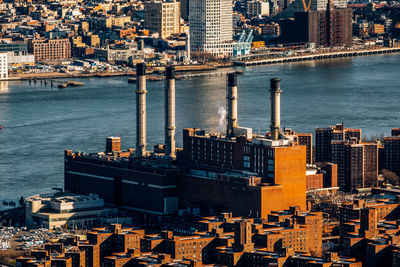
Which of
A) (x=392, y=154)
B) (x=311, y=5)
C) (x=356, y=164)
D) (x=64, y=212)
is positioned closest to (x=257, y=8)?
(x=311, y=5)

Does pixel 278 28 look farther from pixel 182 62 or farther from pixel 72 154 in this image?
pixel 72 154

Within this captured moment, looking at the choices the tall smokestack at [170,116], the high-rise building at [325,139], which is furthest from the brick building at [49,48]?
the tall smokestack at [170,116]

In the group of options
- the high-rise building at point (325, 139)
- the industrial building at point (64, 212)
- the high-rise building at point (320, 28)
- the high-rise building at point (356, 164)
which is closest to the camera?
the industrial building at point (64, 212)

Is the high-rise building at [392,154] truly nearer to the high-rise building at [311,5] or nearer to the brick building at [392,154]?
the brick building at [392,154]

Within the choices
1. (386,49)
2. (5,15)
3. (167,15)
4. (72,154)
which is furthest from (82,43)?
(72,154)

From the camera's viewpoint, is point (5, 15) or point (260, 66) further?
point (5, 15)

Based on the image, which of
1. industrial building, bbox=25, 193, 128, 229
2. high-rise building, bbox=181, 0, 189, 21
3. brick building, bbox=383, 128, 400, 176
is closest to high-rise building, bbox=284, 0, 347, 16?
high-rise building, bbox=181, 0, 189, 21

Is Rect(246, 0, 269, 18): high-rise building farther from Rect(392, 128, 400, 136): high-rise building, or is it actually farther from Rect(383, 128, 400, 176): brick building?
Rect(383, 128, 400, 176): brick building

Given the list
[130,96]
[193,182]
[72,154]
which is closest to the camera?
[193,182]
